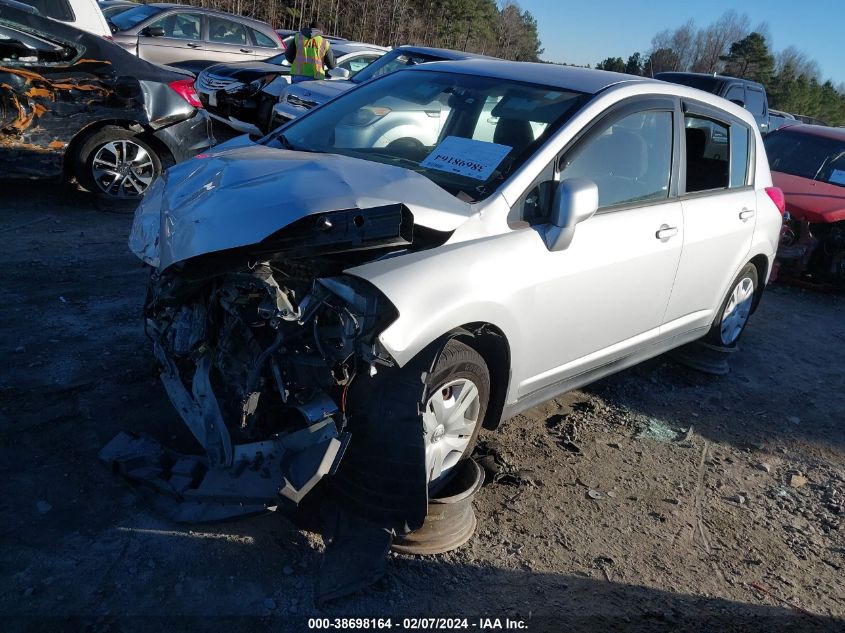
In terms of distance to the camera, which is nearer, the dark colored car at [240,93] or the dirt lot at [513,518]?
the dirt lot at [513,518]

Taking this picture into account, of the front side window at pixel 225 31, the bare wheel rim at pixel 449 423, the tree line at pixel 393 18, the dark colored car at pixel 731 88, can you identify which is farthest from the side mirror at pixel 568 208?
the tree line at pixel 393 18

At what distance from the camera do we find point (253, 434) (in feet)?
8.92

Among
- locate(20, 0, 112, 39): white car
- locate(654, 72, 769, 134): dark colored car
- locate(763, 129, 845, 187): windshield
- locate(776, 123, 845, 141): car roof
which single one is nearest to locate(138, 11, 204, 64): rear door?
locate(20, 0, 112, 39): white car

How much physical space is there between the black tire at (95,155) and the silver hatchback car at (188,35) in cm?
516

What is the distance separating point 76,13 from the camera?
7219 mm

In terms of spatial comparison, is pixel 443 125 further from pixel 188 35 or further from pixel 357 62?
pixel 357 62

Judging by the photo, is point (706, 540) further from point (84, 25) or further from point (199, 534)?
point (84, 25)

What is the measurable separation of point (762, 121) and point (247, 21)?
1026 centimetres

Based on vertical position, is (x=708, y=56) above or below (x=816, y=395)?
above


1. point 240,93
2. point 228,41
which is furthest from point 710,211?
point 228,41

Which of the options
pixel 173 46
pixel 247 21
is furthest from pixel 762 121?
pixel 173 46

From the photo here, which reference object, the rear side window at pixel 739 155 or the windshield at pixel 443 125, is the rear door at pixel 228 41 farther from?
the rear side window at pixel 739 155

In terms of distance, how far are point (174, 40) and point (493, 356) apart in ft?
36.8

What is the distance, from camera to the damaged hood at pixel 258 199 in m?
2.58
